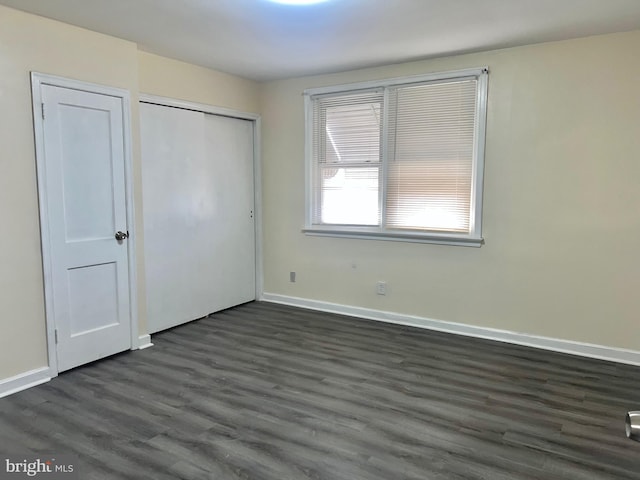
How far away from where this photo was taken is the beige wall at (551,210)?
3.50m

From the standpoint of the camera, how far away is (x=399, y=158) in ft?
14.4

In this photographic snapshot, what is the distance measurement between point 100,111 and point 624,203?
4021 millimetres

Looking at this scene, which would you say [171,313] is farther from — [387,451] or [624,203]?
[624,203]

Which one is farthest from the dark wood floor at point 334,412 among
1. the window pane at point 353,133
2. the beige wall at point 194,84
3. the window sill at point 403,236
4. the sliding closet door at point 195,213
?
the beige wall at point 194,84

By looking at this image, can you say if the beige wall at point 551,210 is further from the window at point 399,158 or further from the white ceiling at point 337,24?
the white ceiling at point 337,24

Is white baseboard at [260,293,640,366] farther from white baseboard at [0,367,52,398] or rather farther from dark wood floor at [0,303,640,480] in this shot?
white baseboard at [0,367,52,398]

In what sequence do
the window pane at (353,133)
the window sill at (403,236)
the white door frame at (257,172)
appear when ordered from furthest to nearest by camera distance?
the white door frame at (257,172)
the window pane at (353,133)
the window sill at (403,236)

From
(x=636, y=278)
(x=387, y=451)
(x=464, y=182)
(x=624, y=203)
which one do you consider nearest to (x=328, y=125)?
(x=464, y=182)

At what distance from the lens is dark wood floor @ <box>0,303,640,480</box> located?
7.41 feet

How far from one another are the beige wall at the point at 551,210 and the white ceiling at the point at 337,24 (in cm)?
25

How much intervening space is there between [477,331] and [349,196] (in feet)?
5.95

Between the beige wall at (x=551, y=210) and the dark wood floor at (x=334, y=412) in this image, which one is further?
the beige wall at (x=551, y=210)

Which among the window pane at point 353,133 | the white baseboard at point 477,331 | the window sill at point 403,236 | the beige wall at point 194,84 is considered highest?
the beige wall at point 194,84

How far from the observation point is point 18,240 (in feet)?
9.91
